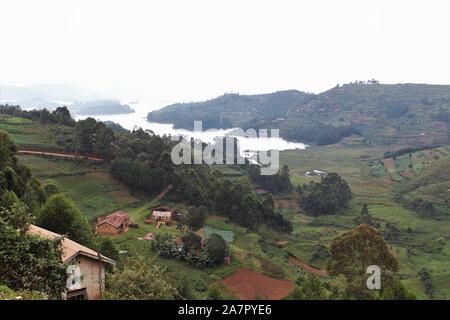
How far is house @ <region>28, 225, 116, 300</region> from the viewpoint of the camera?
15.8 meters

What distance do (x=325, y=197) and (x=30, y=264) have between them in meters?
62.8

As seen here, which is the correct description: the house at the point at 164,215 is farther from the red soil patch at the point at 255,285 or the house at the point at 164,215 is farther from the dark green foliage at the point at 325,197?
the dark green foliage at the point at 325,197

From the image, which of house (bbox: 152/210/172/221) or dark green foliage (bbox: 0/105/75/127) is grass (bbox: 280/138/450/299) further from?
dark green foliage (bbox: 0/105/75/127)

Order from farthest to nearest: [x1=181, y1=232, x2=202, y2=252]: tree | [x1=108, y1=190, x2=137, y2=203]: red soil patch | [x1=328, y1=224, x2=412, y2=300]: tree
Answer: [x1=108, y1=190, x2=137, y2=203]: red soil patch → [x1=181, y1=232, x2=202, y2=252]: tree → [x1=328, y1=224, x2=412, y2=300]: tree

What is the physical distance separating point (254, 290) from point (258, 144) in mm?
132686

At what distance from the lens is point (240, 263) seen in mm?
33906

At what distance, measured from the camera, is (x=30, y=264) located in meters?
12.9

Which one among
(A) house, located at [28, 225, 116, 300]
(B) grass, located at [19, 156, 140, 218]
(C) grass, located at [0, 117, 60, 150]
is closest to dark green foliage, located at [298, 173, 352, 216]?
(B) grass, located at [19, 156, 140, 218]

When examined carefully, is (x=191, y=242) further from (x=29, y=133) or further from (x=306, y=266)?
(x=29, y=133)

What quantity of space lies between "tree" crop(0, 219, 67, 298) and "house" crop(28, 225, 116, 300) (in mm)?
2093

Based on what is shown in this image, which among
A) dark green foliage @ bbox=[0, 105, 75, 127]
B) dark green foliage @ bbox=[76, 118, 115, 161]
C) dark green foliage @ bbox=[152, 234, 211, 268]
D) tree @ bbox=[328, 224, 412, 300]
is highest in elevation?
dark green foliage @ bbox=[0, 105, 75, 127]

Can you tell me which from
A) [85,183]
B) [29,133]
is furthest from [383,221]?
[29,133]
